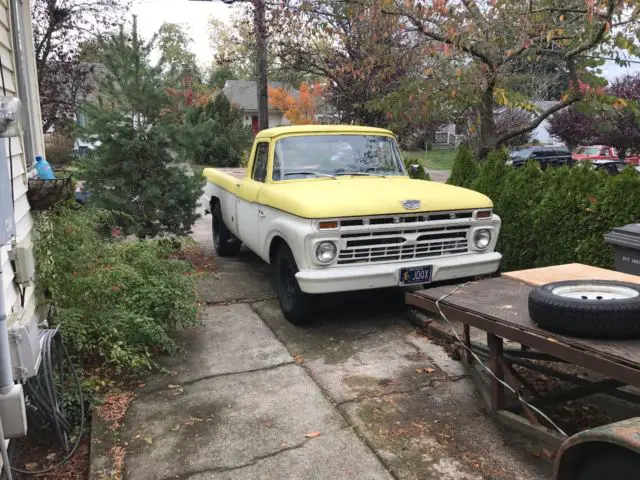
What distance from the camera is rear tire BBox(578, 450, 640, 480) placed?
2.02 meters

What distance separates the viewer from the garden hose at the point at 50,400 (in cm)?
335

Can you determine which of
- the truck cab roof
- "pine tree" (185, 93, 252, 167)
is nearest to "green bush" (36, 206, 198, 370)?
the truck cab roof

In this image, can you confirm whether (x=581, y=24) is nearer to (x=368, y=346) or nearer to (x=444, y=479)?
(x=368, y=346)

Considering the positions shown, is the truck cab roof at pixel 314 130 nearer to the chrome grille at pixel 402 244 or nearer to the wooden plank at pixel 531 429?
the chrome grille at pixel 402 244

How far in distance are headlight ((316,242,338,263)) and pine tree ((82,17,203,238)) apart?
341 cm

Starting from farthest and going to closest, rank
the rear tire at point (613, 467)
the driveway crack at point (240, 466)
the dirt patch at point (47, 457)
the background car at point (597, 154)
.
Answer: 1. the background car at point (597, 154)
2. the dirt patch at point (47, 457)
3. the driveway crack at point (240, 466)
4. the rear tire at point (613, 467)

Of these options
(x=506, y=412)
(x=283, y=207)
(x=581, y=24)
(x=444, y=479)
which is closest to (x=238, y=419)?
(x=444, y=479)

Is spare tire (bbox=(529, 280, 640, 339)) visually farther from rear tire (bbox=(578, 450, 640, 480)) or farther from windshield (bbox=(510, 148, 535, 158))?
windshield (bbox=(510, 148, 535, 158))

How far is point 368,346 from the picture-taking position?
5.05m

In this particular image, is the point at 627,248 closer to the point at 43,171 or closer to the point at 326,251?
the point at 326,251

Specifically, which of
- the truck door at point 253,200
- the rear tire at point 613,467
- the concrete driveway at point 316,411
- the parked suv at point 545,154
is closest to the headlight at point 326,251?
the concrete driveway at point 316,411

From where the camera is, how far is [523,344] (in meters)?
3.05

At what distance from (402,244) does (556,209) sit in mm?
2192

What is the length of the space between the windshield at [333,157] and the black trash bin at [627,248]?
2630 millimetres
